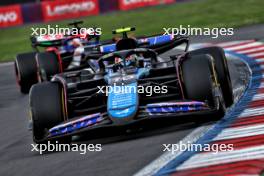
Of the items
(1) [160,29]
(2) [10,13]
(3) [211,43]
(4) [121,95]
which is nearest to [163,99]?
(4) [121,95]

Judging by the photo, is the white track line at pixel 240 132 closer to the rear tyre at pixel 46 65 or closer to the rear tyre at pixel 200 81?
the rear tyre at pixel 200 81

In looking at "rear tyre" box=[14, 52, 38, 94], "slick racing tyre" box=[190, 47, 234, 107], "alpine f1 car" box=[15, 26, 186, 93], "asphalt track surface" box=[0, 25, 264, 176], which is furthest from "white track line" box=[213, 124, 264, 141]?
"rear tyre" box=[14, 52, 38, 94]

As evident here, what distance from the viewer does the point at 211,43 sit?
20250mm

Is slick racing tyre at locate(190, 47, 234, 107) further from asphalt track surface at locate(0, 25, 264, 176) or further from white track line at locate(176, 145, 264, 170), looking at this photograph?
white track line at locate(176, 145, 264, 170)

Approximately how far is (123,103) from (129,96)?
0.16 meters

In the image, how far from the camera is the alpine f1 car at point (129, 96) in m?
8.65

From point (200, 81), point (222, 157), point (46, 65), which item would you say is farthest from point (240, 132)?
point (46, 65)

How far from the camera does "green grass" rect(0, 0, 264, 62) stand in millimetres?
25766

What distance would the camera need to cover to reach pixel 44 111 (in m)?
8.94

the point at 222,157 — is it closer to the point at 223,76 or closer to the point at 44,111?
the point at 44,111

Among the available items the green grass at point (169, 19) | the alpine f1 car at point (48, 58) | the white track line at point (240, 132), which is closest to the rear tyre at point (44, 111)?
the white track line at point (240, 132)

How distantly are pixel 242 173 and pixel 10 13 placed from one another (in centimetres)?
3011

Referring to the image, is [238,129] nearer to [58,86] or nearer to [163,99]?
[163,99]

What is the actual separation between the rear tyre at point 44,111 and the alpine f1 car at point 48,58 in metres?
5.40
